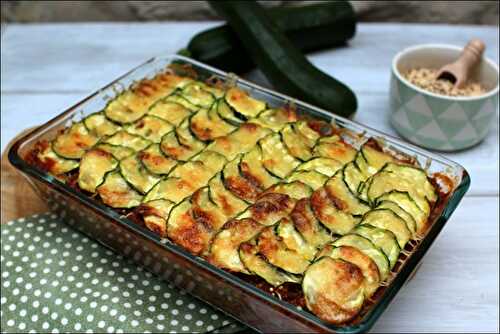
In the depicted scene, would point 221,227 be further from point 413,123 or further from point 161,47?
point 161,47

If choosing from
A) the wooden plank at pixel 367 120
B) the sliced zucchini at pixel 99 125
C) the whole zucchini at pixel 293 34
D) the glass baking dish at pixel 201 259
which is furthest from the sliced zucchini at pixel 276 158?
the whole zucchini at pixel 293 34

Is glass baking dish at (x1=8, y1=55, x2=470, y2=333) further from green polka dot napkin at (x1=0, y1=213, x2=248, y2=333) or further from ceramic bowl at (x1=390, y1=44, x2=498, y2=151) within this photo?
ceramic bowl at (x1=390, y1=44, x2=498, y2=151)

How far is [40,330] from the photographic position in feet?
5.43

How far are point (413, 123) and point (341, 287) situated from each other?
909mm

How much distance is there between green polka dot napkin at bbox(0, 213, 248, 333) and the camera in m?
1.66

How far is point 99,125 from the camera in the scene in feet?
6.37

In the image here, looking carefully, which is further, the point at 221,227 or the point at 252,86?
the point at 252,86

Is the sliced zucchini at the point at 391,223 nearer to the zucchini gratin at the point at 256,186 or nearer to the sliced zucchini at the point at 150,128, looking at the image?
the zucchini gratin at the point at 256,186

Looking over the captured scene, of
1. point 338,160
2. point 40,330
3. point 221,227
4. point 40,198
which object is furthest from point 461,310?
point 40,198

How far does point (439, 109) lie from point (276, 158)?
23.9 inches

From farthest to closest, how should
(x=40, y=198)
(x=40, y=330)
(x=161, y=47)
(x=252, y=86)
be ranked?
(x=161, y=47) → (x=252, y=86) → (x=40, y=198) → (x=40, y=330)

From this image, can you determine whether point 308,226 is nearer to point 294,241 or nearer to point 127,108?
point 294,241

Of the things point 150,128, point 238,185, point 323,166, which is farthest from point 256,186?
point 150,128

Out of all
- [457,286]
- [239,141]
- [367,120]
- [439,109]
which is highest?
[239,141]
